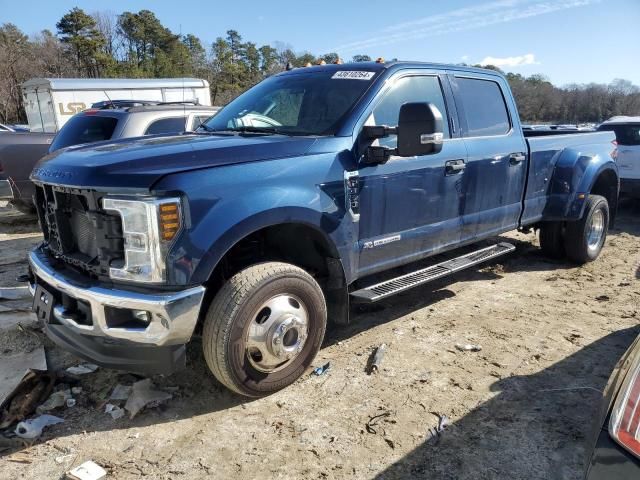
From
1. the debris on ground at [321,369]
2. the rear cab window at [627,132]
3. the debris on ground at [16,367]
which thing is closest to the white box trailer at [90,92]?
the rear cab window at [627,132]

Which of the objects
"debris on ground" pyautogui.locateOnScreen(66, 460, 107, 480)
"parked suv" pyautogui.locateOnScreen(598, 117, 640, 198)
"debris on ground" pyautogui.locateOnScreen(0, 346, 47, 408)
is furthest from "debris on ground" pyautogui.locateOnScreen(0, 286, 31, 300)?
"parked suv" pyautogui.locateOnScreen(598, 117, 640, 198)

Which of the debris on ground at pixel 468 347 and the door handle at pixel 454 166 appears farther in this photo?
the door handle at pixel 454 166

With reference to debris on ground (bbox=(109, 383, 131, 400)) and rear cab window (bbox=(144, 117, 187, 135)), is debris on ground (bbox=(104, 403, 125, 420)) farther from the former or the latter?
rear cab window (bbox=(144, 117, 187, 135))

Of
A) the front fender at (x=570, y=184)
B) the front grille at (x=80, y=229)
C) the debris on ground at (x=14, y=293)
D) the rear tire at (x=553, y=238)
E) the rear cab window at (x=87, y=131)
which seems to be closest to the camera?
the front grille at (x=80, y=229)

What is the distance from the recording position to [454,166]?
4016 millimetres

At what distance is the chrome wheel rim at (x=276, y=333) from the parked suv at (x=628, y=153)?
26.2 feet

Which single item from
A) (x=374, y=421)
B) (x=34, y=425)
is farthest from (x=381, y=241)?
(x=34, y=425)

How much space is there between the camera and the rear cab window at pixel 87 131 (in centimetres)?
593

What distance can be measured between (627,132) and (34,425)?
9.92 metres

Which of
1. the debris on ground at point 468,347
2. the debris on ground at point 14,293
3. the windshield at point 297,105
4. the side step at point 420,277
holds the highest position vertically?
the windshield at point 297,105

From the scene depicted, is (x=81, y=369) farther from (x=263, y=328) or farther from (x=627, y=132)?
(x=627, y=132)

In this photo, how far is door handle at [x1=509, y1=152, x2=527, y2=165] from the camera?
469 cm

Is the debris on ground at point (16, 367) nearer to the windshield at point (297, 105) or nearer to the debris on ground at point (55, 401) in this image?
the debris on ground at point (55, 401)

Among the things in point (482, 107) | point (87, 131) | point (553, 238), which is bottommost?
point (553, 238)
